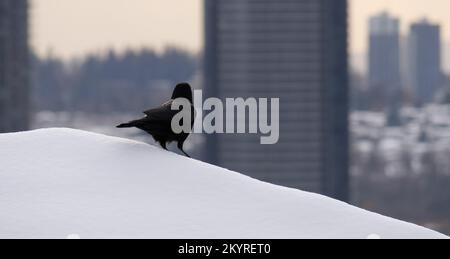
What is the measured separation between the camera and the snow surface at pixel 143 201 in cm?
1213

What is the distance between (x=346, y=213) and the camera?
43.7ft

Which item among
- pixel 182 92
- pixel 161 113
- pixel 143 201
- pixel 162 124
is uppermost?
pixel 182 92

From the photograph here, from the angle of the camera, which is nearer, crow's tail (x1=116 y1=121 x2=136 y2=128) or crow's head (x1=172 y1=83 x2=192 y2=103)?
crow's tail (x1=116 y1=121 x2=136 y2=128)

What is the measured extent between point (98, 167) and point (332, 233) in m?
3.22

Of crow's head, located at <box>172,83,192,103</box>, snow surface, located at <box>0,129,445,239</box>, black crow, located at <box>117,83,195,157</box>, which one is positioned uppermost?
crow's head, located at <box>172,83,192,103</box>

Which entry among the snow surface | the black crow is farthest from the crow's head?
the snow surface

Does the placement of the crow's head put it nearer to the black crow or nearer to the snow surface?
the black crow

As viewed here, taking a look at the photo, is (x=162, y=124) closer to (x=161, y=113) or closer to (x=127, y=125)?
(x=161, y=113)

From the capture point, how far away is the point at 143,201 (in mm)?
12906

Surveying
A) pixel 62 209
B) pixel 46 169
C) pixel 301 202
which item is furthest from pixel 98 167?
pixel 301 202

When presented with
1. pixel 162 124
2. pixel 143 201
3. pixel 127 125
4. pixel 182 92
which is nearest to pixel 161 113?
pixel 162 124

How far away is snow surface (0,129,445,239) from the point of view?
39.8 feet

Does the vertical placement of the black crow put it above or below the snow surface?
above
